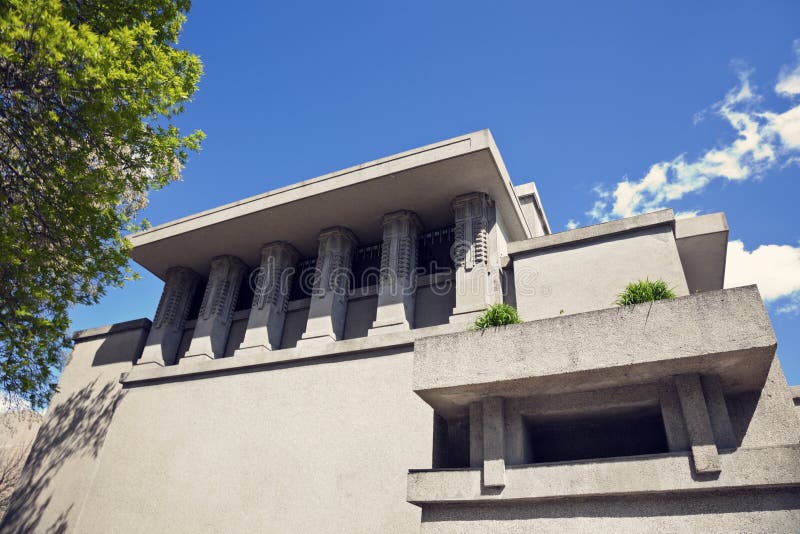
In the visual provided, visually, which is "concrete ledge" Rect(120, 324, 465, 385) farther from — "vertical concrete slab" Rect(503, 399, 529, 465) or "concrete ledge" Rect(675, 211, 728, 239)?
"concrete ledge" Rect(675, 211, 728, 239)

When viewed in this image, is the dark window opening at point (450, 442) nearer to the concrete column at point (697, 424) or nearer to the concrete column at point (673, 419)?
the concrete column at point (673, 419)

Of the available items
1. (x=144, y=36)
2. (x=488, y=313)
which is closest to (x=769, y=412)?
(x=488, y=313)

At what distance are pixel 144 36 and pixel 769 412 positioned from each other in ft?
39.4

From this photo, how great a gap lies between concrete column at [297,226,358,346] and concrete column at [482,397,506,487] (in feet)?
24.8

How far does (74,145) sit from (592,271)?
10.9 m

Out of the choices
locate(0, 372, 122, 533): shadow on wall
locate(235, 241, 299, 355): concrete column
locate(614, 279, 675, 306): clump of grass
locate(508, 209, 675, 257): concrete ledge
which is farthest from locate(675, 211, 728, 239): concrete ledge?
locate(0, 372, 122, 533): shadow on wall

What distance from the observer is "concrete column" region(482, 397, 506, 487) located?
7.44 m

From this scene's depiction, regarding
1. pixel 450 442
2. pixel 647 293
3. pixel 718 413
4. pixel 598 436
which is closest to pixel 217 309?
pixel 450 442

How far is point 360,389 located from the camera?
1283 cm

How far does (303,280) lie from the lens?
1786 centimetres

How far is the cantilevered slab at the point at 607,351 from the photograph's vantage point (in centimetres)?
679

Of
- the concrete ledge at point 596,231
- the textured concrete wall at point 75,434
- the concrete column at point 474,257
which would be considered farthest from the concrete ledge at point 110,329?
the concrete ledge at point 596,231

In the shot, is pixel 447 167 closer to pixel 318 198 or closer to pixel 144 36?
pixel 318 198

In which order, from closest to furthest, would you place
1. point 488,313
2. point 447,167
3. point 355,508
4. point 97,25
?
point 488,313, point 97,25, point 355,508, point 447,167
